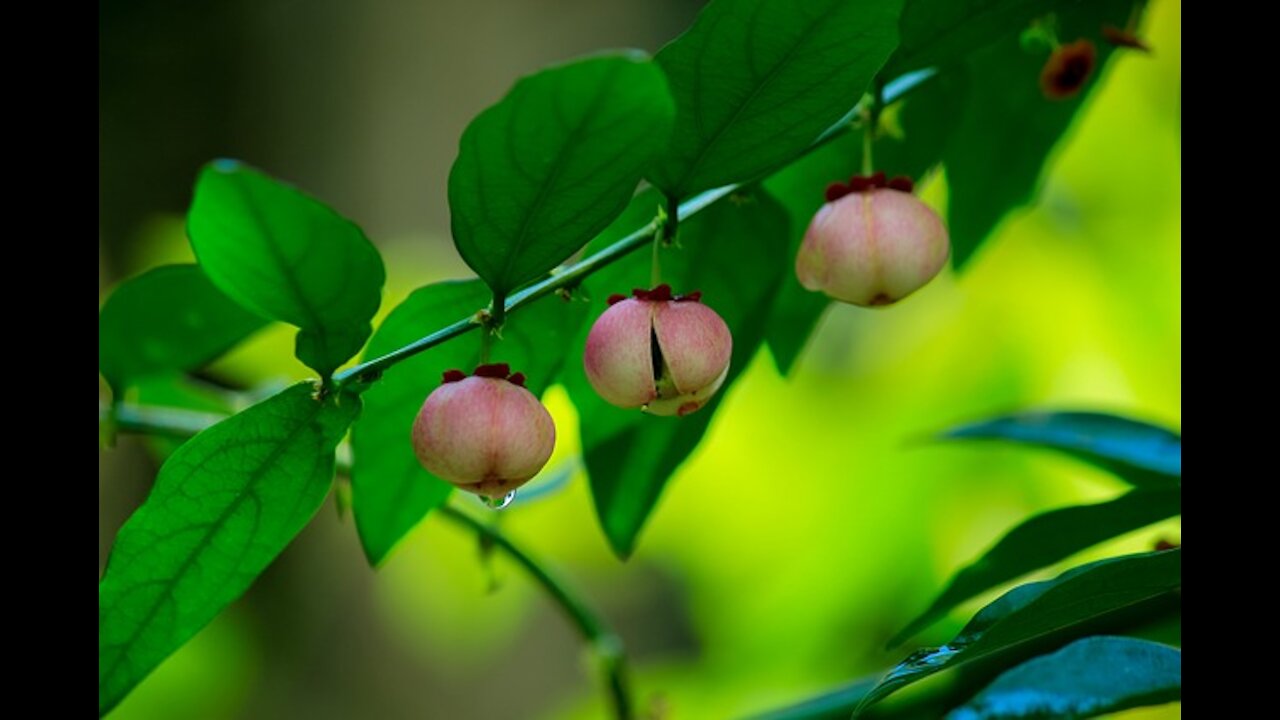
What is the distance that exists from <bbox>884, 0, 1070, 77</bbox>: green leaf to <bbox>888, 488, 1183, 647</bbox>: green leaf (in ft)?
0.57

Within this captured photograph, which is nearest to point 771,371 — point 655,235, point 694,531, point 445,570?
point 694,531

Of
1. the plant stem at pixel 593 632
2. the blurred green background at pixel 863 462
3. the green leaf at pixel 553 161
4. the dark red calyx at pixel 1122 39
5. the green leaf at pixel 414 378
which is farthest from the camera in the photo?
the blurred green background at pixel 863 462

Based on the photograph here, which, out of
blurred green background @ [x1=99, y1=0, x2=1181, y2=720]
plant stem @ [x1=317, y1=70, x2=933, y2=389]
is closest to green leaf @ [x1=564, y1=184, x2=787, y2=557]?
plant stem @ [x1=317, y1=70, x2=933, y2=389]

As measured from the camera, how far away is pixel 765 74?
1.41 ft

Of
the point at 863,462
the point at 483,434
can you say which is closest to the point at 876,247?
the point at 483,434

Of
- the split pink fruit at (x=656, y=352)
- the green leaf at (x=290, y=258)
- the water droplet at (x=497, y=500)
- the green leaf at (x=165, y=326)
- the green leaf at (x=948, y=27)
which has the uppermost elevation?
the green leaf at (x=165, y=326)

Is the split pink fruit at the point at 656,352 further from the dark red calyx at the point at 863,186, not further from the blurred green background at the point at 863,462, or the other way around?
the blurred green background at the point at 863,462

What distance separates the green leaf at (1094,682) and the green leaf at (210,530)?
0.24 m

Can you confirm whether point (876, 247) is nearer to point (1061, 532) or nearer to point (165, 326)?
point (1061, 532)

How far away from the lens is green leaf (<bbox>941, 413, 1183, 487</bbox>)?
0.66 metres

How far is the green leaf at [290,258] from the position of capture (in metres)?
0.39

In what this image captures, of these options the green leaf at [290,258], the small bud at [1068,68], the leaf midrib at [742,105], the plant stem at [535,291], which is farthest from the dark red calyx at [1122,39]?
A: the green leaf at [290,258]

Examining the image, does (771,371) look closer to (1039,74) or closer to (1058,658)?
(1039,74)
